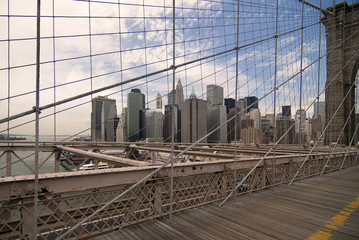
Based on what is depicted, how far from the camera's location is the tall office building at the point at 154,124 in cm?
1259

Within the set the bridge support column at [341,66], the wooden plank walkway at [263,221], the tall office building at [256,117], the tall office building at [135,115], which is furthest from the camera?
the bridge support column at [341,66]

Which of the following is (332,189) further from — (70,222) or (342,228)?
(70,222)

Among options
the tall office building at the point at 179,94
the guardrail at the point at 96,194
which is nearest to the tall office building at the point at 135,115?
the tall office building at the point at 179,94

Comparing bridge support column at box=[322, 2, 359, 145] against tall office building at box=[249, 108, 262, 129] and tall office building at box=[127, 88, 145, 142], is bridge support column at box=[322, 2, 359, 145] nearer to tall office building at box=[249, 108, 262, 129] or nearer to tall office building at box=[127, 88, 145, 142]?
tall office building at box=[249, 108, 262, 129]

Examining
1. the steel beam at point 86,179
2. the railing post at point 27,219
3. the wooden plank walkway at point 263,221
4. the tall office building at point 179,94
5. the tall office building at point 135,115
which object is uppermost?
the tall office building at point 179,94

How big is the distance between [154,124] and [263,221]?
982cm

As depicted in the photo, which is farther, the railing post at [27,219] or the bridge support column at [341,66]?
the bridge support column at [341,66]

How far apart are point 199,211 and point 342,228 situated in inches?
106

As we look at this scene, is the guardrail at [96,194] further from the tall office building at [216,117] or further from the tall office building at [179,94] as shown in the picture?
the tall office building at [216,117]

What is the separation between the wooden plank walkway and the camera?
3.65m

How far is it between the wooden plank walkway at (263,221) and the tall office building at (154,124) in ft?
25.8

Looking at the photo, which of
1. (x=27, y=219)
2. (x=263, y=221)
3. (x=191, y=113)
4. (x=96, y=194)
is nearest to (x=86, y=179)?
(x=96, y=194)

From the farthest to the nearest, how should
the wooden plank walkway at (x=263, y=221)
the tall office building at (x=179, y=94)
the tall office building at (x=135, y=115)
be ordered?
the tall office building at (x=179, y=94), the tall office building at (x=135, y=115), the wooden plank walkway at (x=263, y=221)

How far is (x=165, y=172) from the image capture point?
171 inches
